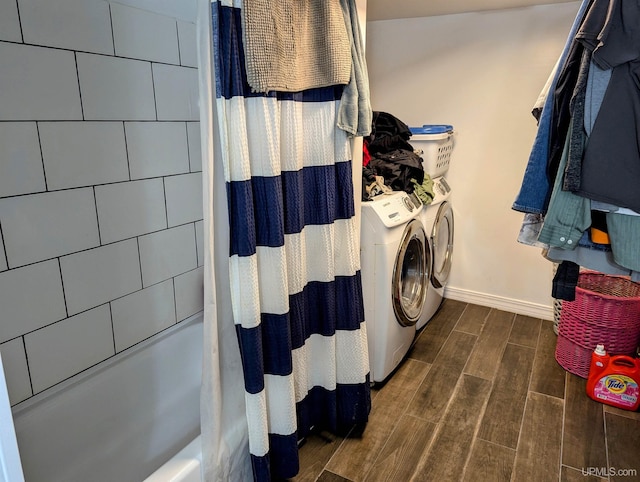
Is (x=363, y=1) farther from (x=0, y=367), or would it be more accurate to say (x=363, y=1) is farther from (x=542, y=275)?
(x=542, y=275)

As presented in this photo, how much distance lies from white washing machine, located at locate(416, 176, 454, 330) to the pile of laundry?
0.49 feet

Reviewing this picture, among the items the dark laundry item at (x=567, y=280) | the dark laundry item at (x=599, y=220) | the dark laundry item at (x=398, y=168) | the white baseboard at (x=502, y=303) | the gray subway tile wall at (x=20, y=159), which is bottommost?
the white baseboard at (x=502, y=303)

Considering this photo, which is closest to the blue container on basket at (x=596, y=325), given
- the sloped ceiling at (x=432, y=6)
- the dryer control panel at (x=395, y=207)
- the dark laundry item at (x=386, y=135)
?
the dryer control panel at (x=395, y=207)

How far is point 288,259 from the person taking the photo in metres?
1.52

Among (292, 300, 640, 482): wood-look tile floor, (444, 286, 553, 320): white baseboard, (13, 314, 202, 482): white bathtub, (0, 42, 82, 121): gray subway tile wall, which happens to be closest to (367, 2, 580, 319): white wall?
(444, 286, 553, 320): white baseboard

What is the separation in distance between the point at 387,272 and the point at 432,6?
165cm

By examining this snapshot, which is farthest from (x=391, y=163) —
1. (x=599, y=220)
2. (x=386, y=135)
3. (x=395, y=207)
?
(x=599, y=220)

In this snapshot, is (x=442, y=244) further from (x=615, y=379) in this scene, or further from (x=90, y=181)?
(x=90, y=181)

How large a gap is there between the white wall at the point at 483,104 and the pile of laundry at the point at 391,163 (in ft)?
1.99

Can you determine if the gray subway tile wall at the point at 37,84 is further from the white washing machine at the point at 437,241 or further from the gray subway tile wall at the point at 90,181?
the white washing machine at the point at 437,241

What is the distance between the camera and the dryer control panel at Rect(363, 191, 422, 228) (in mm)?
2059

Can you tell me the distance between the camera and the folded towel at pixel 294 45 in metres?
1.23

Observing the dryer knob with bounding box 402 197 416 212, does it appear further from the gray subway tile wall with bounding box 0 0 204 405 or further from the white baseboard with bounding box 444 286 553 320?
the white baseboard with bounding box 444 286 553 320

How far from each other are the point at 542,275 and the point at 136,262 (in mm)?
2502
